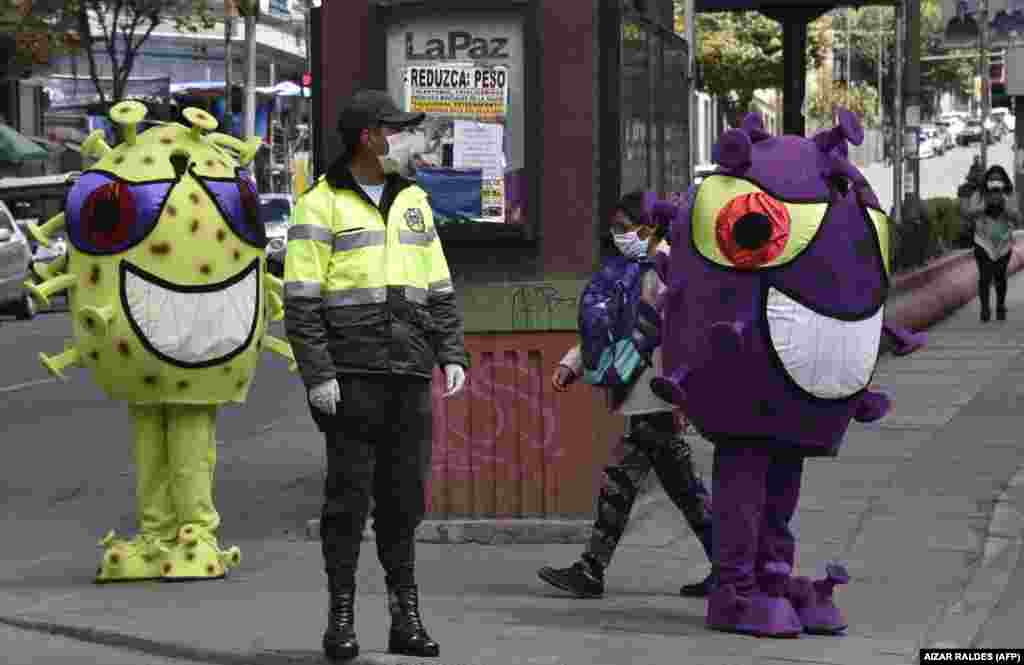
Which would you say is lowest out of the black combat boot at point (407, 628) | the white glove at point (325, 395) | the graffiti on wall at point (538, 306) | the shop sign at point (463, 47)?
the black combat boot at point (407, 628)

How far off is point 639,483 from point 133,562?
86.7 inches

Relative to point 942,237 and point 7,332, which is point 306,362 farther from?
point 942,237

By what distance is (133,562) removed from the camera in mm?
9938

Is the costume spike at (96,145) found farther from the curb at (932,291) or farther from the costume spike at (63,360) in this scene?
the curb at (932,291)

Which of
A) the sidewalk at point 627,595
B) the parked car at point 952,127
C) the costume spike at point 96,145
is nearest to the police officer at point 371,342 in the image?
the sidewalk at point 627,595

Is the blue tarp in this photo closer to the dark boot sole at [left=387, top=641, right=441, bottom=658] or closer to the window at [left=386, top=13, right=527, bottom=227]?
the window at [left=386, top=13, right=527, bottom=227]

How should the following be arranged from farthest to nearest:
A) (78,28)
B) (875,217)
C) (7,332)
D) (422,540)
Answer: (78,28) → (7,332) → (422,540) → (875,217)

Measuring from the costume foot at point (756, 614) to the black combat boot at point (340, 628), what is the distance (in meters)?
1.42

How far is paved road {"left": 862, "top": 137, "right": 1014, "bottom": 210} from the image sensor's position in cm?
7325

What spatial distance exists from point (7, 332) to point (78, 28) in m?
14.4

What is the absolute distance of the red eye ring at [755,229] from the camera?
806cm

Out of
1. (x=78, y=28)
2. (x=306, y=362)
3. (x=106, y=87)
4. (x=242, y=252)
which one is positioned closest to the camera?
(x=306, y=362)

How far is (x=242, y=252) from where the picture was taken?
988 centimetres

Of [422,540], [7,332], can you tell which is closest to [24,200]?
[7,332]
